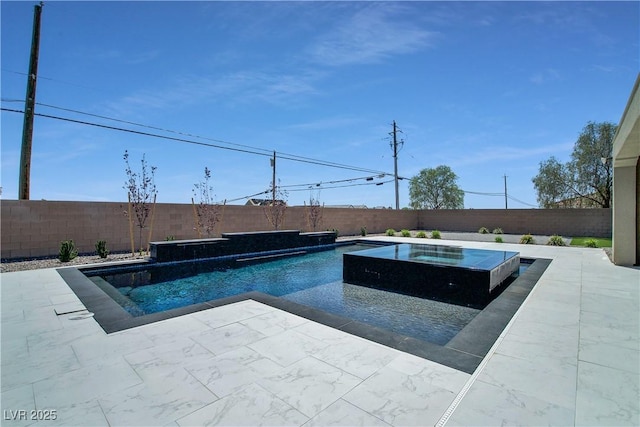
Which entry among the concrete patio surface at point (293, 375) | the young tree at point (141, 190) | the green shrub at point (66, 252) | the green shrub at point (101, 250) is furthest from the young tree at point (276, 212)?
the concrete patio surface at point (293, 375)

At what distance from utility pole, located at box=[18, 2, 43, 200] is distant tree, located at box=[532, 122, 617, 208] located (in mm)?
26050

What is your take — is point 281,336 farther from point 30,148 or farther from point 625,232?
point 30,148

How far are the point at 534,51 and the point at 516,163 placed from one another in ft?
51.6

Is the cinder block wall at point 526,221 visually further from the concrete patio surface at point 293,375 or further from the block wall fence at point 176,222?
the concrete patio surface at point 293,375

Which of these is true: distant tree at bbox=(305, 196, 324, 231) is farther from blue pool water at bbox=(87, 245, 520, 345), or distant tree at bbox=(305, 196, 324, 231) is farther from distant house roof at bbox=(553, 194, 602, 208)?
distant house roof at bbox=(553, 194, 602, 208)

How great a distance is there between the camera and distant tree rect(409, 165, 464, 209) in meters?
30.2

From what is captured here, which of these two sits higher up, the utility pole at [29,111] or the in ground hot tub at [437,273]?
the utility pole at [29,111]

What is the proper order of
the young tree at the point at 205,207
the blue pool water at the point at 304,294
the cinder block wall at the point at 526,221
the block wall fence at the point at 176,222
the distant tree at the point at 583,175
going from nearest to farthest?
the blue pool water at the point at 304,294 < the block wall fence at the point at 176,222 < the young tree at the point at 205,207 < the cinder block wall at the point at 526,221 < the distant tree at the point at 583,175

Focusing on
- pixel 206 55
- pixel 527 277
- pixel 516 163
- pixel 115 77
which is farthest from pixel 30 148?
pixel 516 163

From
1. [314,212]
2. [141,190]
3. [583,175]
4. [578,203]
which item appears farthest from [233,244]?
[578,203]

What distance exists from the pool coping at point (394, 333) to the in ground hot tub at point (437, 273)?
46 cm

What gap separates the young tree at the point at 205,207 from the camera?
11.1 m

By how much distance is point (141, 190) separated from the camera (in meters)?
9.23

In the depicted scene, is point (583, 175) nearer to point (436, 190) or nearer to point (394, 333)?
point (436, 190)
